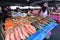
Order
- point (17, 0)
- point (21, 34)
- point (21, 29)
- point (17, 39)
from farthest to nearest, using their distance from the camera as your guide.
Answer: point (17, 0) < point (21, 29) < point (21, 34) < point (17, 39)

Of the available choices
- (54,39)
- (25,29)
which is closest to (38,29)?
(25,29)

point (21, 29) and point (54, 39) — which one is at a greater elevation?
point (21, 29)

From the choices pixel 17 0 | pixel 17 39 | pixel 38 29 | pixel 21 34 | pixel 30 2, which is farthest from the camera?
pixel 30 2

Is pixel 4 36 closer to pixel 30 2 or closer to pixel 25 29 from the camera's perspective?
pixel 25 29

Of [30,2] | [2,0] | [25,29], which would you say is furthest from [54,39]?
[30,2]

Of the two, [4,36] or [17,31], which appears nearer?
[4,36]

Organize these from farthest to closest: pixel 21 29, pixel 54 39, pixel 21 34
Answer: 1. pixel 54 39
2. pixel 21 29
3. pixel 21 34

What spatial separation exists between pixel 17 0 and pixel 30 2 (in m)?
Answer: 1.06

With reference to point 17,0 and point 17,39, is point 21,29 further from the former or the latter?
point 17,0

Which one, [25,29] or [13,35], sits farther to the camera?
[25,29]

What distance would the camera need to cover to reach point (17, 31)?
3.27 meters

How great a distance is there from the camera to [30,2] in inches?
477

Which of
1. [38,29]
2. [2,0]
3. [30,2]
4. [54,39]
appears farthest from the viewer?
[30,2]

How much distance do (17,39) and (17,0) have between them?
852 cm
